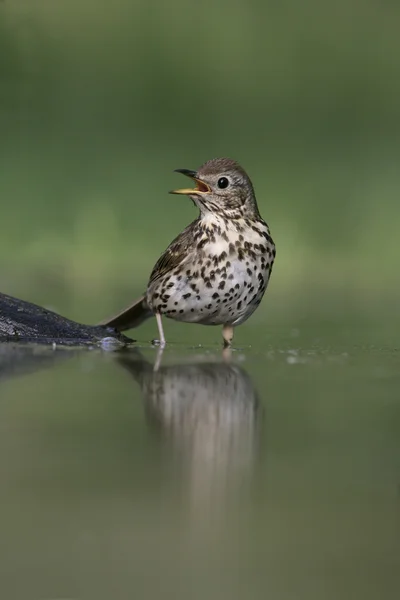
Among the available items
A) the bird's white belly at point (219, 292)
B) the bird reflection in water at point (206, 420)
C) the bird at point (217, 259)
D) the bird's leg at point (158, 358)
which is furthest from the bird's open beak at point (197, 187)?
the bird reflection in water at point (206, 420)

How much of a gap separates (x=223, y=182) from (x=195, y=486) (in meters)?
4.02

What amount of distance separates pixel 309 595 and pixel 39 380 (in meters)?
2.50

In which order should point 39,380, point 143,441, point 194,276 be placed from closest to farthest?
point 143,441, point 39,380, point 194,276

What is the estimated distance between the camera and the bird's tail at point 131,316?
7395 millimetres

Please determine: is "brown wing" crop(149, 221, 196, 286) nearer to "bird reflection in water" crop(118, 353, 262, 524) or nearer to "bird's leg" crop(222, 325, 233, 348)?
"bird's leg" crop(222, 325, 233, 348)

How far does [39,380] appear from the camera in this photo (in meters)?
4.66

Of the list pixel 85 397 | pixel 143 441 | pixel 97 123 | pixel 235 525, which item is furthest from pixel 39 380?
pixel 97 123

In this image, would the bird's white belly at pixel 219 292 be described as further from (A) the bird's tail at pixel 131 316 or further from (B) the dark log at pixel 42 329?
(A) the bird's tail at pixel 131 316

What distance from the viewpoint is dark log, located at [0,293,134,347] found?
20.9ft

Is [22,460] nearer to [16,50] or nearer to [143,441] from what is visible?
[143,441]

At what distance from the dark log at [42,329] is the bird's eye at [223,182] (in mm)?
960

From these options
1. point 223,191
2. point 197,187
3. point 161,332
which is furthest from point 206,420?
point 197,187

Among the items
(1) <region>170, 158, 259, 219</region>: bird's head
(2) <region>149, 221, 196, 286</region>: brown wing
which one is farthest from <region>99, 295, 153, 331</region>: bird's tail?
(1) <region>170, 158, 259, 219</region>: bird's head

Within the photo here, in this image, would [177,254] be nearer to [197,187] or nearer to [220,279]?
[220,279]
